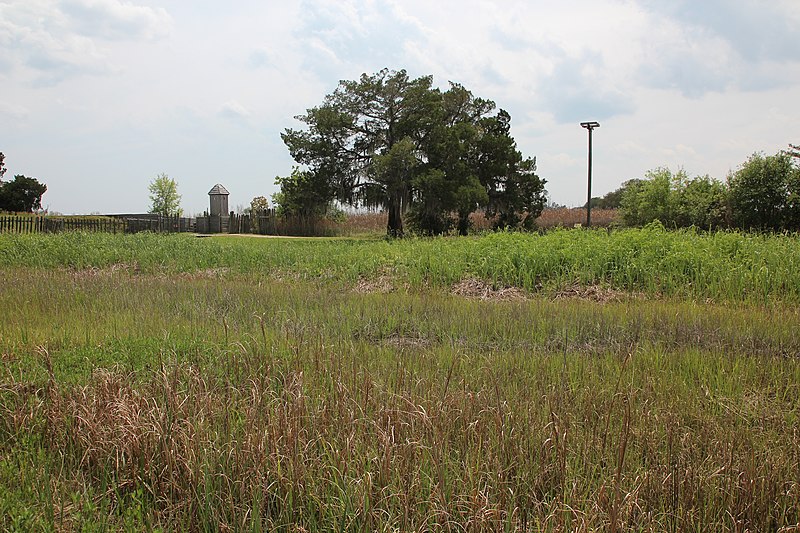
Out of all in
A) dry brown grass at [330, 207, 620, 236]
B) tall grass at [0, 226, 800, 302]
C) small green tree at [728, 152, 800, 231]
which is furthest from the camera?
dry brown grass at [330, 207, 620, 236]

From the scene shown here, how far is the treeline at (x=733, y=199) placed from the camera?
30.7 meters

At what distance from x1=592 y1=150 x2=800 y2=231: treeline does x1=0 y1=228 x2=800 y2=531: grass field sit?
2272 cm

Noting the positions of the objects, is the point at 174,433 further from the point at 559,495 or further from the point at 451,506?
the point at 559,495

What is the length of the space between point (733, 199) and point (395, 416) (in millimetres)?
33238

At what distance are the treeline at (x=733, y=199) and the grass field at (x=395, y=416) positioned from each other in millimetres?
22715

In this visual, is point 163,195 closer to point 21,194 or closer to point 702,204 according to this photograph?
point 21,194

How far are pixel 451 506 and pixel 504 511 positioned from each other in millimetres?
379

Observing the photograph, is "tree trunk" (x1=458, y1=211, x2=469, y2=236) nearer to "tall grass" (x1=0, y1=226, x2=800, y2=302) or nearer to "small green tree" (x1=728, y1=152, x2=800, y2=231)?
"small green tree" (x1=728, y1=152, x2=800, y2=231)

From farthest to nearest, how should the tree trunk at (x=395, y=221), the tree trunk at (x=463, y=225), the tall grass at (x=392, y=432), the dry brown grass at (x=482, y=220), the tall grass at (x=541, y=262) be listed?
the dry brown grass at (x=482, y=220)
the tree trunk at (x=463, y=225)
the tree trunk at (x=395, y=221)
the tall grass at (x=541, y=262)
the tall grass at (x=392, y=432)

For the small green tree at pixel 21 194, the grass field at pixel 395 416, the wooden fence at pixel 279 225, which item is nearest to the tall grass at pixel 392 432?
the grass field at pixel 395 416

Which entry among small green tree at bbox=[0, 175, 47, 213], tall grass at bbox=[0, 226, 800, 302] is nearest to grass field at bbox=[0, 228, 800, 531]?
tall grass at bbox=[0, 226, 800, 302]

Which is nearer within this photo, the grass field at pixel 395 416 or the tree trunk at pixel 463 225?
the grass field at pixel 395 416

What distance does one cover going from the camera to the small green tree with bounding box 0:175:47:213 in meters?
53.9

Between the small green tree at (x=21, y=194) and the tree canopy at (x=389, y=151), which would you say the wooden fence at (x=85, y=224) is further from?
the small green tree at (x=21, y=194)
